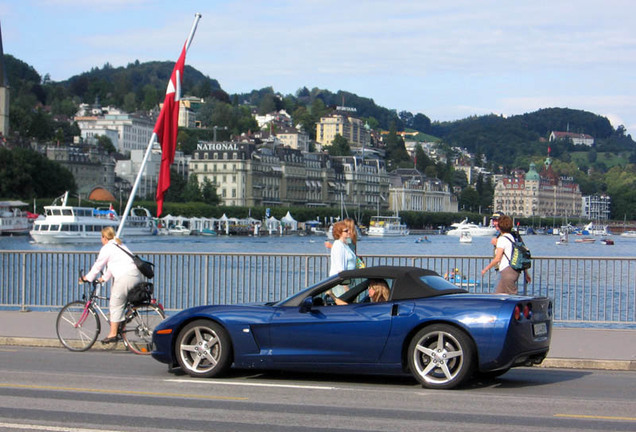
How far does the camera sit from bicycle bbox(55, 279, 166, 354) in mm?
14523

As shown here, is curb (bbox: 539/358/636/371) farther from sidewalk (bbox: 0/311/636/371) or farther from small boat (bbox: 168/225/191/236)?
small boat (bbox: 168/225/191/236)

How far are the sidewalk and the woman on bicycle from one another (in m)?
1.12

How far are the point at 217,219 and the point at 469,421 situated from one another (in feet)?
555

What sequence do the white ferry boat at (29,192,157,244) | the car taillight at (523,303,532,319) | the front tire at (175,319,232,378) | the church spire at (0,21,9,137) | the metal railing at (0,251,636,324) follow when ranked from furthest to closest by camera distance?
1. the church spire at (0,21,9,137)
2. the white ferry boat at (29,192,157,244)
3. the metal railing at (0,251,636,324)
4. the front tire at (175,319,232,378)
5. the car taillight at (523,303,532,319)

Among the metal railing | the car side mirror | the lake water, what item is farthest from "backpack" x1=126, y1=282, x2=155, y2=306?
the lake water

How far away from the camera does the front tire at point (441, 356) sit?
432 inches

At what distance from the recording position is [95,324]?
590 inches

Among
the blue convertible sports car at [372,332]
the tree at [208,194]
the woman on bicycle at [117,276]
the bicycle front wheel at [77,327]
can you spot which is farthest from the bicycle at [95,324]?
the tree at [208,194]

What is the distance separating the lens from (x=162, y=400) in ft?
34.4

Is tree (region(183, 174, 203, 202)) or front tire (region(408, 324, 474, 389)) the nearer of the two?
front tire (region(408, 324, 474, 389))

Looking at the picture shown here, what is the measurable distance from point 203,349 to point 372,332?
2.02 m

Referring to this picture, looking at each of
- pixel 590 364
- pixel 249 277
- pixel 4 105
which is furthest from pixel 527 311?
pixel 4 105

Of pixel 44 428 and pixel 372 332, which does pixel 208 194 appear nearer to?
pixel 372 332

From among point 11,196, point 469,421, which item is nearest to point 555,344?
point 469,421
